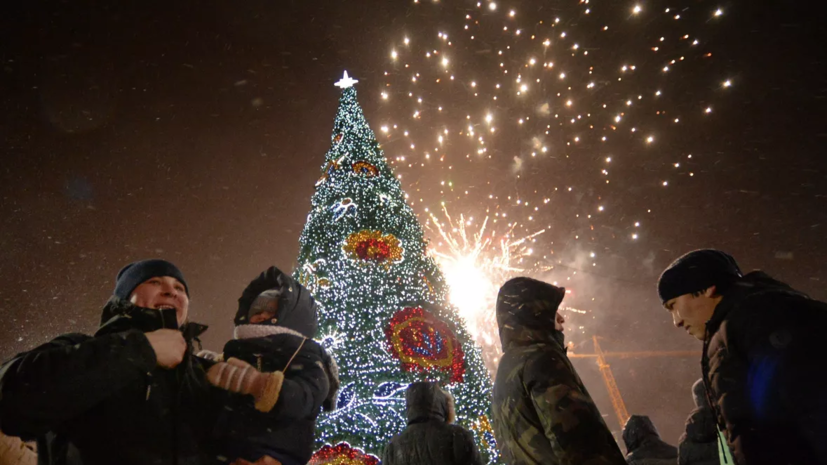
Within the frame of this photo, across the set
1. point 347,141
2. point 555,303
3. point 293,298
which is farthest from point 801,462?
point 347,141

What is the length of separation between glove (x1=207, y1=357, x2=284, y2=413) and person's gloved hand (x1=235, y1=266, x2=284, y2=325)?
29.1 inches

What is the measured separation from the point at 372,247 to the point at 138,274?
8.24 metres

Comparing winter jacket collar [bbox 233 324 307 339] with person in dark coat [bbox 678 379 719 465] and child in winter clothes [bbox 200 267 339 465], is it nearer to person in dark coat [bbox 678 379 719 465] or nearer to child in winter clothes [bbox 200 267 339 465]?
child in winter clothes [bbox 200 267 339 465]

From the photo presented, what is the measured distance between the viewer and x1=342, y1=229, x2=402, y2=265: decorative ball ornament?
1047 centimetres

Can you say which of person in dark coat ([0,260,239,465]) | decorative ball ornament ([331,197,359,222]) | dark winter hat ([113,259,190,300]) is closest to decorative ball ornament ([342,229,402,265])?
decorative ball ornament ([331,197,359,222])

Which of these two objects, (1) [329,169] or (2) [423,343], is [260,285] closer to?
(2) [423,343]

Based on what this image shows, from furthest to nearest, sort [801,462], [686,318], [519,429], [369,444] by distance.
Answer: [369,444], [686,318], [519,429], [801,462]

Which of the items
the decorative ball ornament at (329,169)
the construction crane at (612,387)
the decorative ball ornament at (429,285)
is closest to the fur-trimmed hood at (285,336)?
the decorative ball ornament at (429,285)

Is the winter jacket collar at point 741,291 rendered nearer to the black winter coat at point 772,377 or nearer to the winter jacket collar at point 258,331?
the black winter coat at point 772,377

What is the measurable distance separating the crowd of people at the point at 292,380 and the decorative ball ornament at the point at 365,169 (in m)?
9.14

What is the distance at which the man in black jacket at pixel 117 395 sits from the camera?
5.20 feet

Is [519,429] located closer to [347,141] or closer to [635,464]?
[635,464]

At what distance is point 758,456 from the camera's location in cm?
213

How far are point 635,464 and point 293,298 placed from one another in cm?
571
